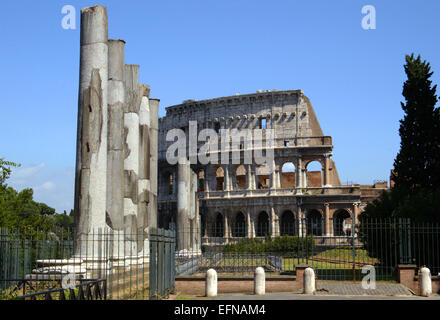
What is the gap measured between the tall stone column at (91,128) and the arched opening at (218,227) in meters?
43.6

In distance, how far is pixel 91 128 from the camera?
52.7ft

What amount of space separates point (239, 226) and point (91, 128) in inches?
1778

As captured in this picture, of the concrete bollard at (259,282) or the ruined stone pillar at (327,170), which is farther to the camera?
the ruined stone pillar at (327,170)

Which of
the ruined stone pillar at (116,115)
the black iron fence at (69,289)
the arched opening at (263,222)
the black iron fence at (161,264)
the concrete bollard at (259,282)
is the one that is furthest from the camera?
the arched opening at (263,222)

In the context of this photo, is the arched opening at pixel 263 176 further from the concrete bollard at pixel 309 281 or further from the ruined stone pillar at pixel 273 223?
the concrete bollard at pixel 309 281

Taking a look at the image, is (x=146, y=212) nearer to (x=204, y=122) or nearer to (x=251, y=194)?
(x=251, y=194)

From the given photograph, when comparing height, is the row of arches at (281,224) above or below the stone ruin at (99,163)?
below

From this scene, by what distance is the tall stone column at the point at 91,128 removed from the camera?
15758mm

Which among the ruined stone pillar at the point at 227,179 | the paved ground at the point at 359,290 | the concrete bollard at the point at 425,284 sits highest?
the ruined stone pillar at the point at 227,179

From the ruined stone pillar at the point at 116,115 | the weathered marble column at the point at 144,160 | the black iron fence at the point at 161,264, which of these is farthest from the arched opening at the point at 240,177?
the black iron fence at the point at 161,264

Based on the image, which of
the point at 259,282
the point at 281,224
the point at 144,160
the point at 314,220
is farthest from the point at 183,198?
the point at 314,220

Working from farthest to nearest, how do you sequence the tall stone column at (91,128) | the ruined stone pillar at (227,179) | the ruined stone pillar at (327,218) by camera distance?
the ruined stone pillar at (227,179)
the ruined stone pillar at (327,218)
the tall stone column at (91,128)

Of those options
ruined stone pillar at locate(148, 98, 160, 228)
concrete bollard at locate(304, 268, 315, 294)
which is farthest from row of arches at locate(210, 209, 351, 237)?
concrete bollard at locate(304, 268, 315, 294)
